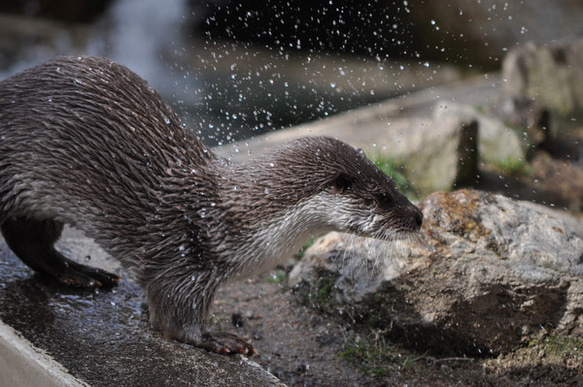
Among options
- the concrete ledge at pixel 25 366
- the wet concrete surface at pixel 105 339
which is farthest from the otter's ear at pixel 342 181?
the concrete ledge at pixel 25 366

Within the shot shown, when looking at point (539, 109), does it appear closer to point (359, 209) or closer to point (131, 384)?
point (359, 209)

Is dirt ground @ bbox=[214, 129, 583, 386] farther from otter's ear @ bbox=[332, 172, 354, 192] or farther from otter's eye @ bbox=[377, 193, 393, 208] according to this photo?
otter's ear @ bbox=[332, 172, 354, 192]

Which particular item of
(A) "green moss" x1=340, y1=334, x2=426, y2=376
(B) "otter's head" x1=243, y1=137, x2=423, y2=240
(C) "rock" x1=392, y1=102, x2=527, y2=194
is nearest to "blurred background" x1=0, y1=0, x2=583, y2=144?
→ (C) "rock" x1=392, y1=102, x2=527, y2=194

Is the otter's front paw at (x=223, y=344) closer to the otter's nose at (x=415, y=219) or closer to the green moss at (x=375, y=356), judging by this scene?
the green moss at (x=375, y=356)

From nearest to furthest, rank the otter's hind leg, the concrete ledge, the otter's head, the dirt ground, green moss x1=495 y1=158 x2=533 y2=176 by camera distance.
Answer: the concrete ledge, the otter's head, the dirt ground, the otter's hind leg, green moss x1=495 y1=158 x2=533 y2=176

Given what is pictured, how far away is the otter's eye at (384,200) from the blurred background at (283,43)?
5.12 metres

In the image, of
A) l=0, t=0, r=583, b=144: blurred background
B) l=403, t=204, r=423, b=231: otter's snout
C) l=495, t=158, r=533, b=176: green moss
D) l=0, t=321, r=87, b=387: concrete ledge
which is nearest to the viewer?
l=0, t=321, r=87, b=387: concrete ledge

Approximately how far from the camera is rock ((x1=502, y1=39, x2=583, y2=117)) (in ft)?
24.0

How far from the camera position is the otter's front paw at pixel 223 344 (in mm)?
2871

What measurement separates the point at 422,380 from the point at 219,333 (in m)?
0.92

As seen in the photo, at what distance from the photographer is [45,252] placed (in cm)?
329

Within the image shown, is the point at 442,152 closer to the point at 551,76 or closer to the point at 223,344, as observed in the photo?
the point at 551,76

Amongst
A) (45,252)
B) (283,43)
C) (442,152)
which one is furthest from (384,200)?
(283,43)

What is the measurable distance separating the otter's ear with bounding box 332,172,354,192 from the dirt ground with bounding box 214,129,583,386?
88 cm
